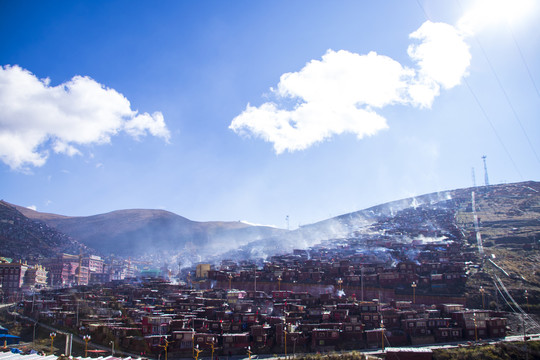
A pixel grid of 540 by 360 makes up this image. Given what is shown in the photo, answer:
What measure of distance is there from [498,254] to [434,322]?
3220 centimetres

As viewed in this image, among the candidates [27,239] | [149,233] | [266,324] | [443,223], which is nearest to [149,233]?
[149,233]

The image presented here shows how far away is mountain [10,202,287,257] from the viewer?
5610 inches

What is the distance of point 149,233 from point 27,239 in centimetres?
5439

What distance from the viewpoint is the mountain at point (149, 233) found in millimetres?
142500

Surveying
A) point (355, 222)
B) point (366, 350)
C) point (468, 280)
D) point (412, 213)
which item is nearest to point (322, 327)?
point (366, 350)

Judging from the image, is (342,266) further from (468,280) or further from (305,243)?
(305,243)

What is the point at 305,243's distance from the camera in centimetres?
12138

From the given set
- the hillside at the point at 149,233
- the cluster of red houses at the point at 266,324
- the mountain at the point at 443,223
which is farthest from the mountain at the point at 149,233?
the cluster of red houses at the point at 266,324

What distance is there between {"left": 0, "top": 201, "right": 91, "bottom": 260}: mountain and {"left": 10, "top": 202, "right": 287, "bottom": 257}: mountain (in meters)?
21.1

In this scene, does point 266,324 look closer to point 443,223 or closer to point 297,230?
point 443,223

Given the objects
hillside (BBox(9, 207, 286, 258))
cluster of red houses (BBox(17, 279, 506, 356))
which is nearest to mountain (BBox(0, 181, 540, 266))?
hillside (BBox(9, 207, 286, 258))

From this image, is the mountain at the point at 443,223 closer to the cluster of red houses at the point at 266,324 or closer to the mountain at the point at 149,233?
the mountain at the point at 149,233

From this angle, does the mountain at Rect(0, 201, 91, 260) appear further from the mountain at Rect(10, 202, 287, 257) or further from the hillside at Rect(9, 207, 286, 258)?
the hillside at Rect(9, 207, 286, 258)

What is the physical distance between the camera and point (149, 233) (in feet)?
512
